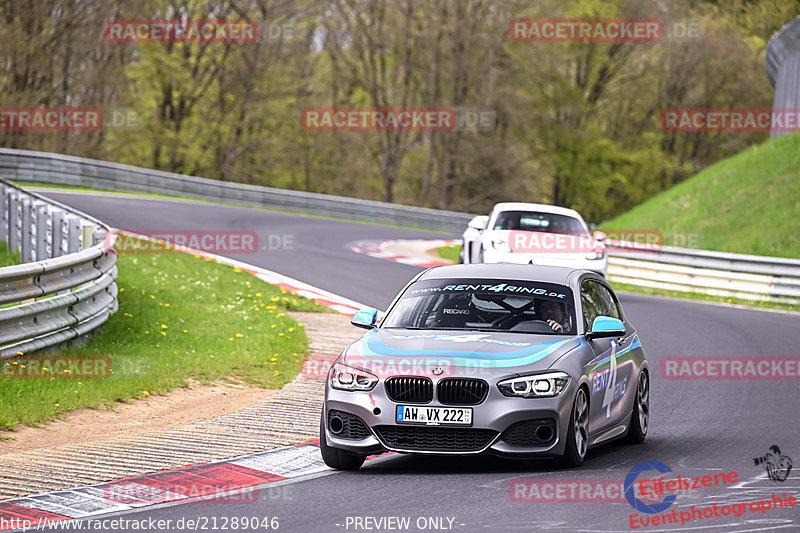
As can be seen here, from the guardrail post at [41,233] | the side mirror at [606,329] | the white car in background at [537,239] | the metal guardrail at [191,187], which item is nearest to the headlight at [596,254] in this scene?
the white car in background at [537,239]

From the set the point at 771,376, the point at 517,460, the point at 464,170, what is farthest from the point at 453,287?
the point at 464,170

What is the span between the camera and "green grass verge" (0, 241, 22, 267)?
1705 centimetres

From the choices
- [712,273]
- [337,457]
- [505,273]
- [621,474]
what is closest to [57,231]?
[505,273]

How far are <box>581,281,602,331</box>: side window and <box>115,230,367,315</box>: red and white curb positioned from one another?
26.5ft

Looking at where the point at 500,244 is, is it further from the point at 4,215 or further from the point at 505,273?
the point at 505,273

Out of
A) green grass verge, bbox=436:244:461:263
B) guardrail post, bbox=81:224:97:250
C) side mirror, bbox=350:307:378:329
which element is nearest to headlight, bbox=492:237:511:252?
guardrail post, bbox=81:224:97:250

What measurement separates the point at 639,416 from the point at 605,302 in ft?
3.28

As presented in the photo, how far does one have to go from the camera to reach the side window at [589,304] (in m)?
8.92

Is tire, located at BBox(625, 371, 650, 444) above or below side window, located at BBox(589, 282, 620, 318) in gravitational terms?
below

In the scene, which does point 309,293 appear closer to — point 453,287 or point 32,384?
point 32,384

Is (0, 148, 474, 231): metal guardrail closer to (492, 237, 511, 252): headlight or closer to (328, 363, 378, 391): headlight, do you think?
(492, 237, 511, 252): headlight

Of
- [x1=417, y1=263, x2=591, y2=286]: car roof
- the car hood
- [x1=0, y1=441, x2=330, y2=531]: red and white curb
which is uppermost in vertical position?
[x1=417, y1=263, x2=591, y2=286]: car roof

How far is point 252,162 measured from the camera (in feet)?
193

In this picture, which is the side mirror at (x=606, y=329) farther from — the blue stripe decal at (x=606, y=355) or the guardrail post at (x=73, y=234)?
the guardrail post at (x=73, y=234)
